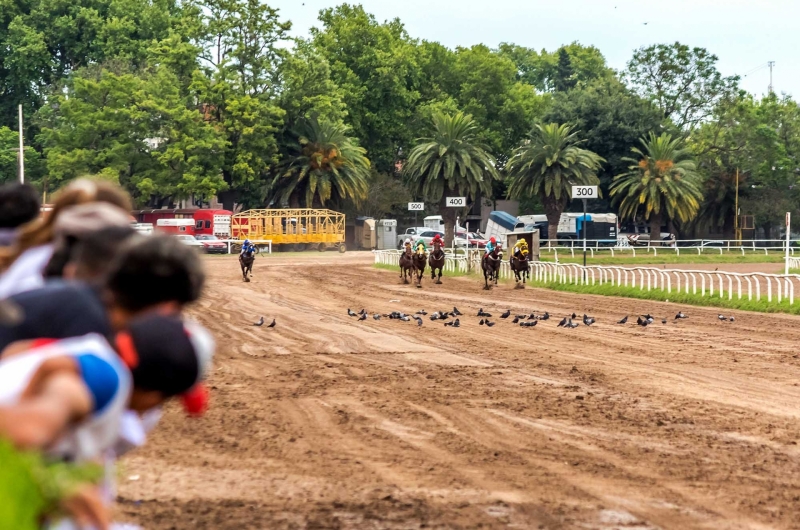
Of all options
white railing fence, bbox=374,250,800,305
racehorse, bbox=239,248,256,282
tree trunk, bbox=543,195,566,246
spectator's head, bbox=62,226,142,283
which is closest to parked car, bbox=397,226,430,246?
tree trunk, bbox=543,195,566,246

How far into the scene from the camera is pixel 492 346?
1727 centimetres

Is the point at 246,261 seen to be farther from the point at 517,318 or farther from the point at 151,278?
the point at 151,278

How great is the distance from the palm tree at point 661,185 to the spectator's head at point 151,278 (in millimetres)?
67874

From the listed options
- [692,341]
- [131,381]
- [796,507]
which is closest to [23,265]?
[131,381]

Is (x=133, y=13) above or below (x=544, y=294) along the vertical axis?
above

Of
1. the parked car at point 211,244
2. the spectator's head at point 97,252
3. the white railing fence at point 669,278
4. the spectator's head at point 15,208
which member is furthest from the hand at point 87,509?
the parked car at point 211,244

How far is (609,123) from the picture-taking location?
257 ft

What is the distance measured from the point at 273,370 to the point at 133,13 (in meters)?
86.6

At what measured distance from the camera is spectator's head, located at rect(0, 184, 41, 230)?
14.8 ft

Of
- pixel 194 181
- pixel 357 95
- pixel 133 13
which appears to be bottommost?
pixel 194 181

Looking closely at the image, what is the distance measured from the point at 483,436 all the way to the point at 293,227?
2639 inches

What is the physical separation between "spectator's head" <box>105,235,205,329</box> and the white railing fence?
74.9ft

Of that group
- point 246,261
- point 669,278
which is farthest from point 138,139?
point 669,278

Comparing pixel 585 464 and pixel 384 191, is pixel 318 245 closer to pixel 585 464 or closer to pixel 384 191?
pixel 384 191
